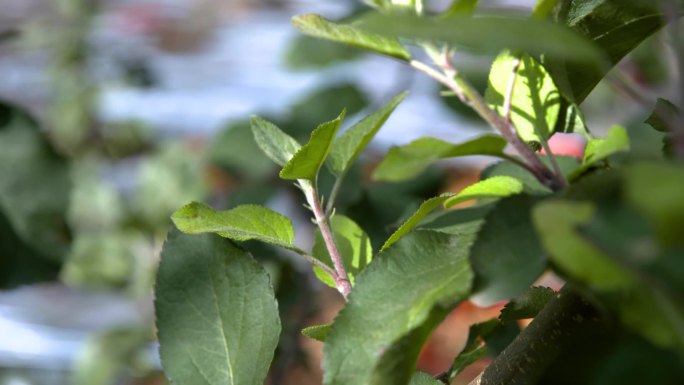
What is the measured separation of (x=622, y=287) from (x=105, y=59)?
1.63 meters

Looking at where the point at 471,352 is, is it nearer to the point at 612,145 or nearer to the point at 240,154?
the point at 612,145

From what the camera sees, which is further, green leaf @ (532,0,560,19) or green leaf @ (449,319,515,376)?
green leaf @ (449,319,515,376)

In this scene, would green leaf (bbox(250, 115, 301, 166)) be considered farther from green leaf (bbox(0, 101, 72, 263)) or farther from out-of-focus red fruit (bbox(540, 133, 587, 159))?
out-of-focus red fruit (bbox(540, 133, 587, 159))

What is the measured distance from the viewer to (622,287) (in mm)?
180

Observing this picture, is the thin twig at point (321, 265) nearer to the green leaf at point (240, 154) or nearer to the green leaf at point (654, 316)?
the green leaf at point (654, 316)

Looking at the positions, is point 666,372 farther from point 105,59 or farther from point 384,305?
point 105,59

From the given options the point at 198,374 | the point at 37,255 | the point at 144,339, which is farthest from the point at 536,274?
the point at 144,339

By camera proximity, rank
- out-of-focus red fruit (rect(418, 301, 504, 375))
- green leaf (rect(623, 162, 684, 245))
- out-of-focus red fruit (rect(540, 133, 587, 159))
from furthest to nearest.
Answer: out-of-focus red fruit (rect(540, 133, 587, 159)), out-of-focus red fruit (rect(418, 301, 504, 375)), green leaf (rect(623, 162, 684, 245))

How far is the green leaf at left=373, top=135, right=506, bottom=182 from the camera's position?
237mm

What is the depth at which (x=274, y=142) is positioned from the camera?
327 millimetres

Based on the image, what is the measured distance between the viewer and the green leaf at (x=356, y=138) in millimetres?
287

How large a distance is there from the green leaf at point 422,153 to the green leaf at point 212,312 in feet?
0.36

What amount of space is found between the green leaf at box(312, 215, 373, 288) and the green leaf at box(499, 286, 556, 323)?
0.06m

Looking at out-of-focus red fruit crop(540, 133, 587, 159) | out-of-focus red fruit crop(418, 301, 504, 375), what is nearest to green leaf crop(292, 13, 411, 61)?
out-of-focus red fruit crop(418, 301, 504, 375)
